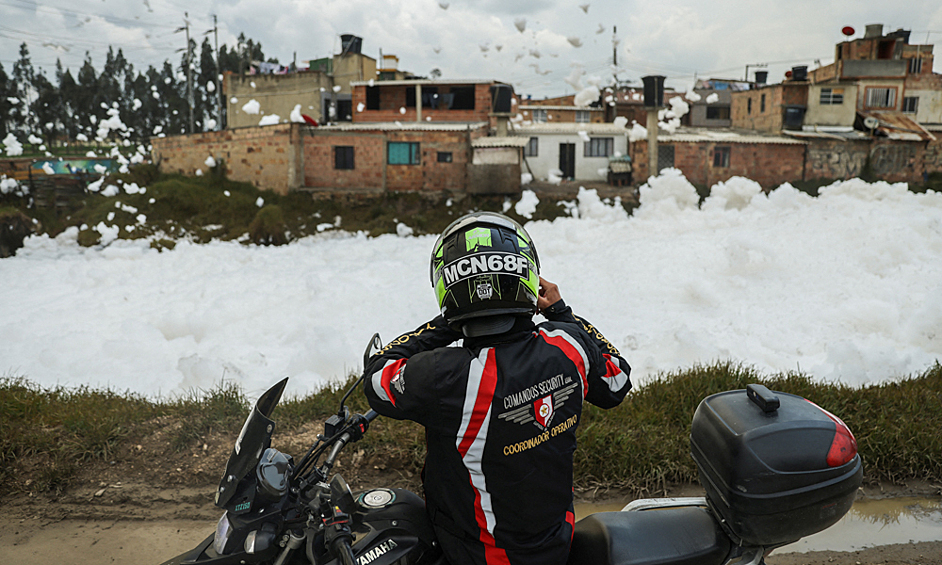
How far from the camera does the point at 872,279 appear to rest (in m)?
11.6

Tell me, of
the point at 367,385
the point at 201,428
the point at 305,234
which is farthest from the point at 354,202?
the point at 367,385

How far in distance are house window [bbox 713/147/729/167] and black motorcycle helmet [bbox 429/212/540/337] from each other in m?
26.8

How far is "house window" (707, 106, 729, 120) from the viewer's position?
3822cm

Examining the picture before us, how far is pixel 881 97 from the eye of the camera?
30.9m

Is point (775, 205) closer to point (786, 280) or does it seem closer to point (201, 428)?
point (786, 280)

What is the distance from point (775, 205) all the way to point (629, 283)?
9.87 m

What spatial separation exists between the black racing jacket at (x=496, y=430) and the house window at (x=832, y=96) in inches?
1311

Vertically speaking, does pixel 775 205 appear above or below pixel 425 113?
below

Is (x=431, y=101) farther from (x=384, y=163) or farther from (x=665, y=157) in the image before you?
(x=665, y=157)

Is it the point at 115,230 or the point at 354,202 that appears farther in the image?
the point at 354,202

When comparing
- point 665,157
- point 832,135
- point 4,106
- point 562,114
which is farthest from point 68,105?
point 832,135

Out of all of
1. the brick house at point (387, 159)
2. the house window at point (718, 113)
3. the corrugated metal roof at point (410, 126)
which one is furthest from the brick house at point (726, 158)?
the house window at point (718, 113)

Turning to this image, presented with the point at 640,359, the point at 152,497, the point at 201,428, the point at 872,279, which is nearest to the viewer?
the point at 152,497

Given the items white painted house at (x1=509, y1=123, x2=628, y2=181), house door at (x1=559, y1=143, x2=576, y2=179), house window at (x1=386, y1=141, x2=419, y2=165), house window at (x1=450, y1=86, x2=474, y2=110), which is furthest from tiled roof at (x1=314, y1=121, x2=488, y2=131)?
house door at (x1=559, y1=143, x2=576, y2=179)
